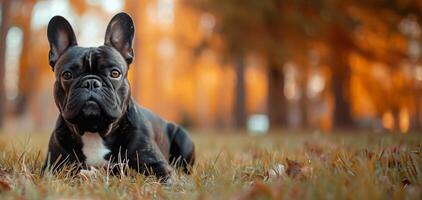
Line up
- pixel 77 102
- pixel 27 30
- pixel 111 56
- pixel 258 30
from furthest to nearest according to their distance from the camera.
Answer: pixel 27 30, pixel 258 30, pixel 111 56, pixel 77 102

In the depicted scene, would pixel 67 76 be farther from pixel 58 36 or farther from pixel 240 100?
pixel 240 100

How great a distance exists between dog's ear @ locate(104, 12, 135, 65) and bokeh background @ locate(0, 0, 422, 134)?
10.8ft

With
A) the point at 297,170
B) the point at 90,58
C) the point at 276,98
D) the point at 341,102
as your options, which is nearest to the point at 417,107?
the point at 341,102

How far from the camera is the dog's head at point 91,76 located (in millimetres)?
3213

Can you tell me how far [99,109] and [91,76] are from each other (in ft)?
0.78

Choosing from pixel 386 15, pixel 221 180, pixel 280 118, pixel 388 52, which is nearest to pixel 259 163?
pixel 221 180

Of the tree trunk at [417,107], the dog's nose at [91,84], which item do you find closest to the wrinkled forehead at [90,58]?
the dog's nose at [91,84]

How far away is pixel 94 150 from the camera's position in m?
3.56

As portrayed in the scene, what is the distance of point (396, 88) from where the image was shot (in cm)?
1655

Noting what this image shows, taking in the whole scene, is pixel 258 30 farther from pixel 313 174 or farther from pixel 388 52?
pixel 313 174

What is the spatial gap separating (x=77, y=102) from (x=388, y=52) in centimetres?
1218

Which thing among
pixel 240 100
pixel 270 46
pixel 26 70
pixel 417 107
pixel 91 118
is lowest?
pixel 417 107

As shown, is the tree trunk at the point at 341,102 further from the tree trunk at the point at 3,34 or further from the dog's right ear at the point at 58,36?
the dog's right ear at the point at 58,36

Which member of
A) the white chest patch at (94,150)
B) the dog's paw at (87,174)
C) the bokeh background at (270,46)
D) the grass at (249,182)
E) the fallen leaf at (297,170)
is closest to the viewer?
the grass at (249,182)
